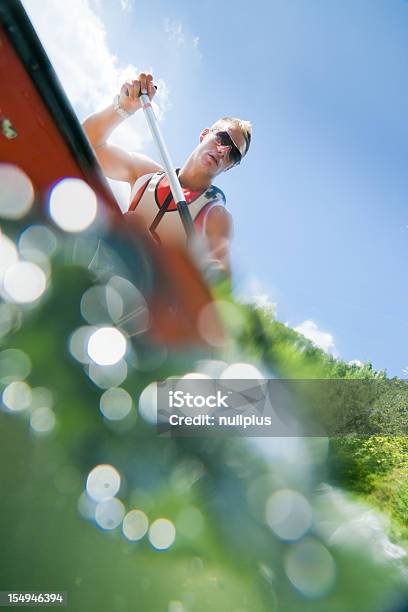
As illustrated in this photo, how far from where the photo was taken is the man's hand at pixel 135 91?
5.28 ft

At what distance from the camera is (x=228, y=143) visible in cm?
157

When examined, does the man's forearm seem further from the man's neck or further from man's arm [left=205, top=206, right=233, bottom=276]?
man's arm [left=205, top=206, right=233, bottom=276]

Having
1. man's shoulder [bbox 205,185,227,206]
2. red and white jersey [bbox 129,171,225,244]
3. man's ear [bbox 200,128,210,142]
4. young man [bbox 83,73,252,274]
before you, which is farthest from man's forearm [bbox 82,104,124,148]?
man's shoulder [bbox 205,185,227,206]

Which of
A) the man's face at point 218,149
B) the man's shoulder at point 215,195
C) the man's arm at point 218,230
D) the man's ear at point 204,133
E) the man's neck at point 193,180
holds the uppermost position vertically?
the man's ear at point 204,133

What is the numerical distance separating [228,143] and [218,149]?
0.15 feet

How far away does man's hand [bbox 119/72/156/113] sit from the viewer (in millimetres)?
1609

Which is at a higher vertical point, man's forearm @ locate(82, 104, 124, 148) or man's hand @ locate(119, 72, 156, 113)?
man's hand @ locate(119, 72, 156, 113)

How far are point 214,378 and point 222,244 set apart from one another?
0.87 metres

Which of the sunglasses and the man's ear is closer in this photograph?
the sunglasses

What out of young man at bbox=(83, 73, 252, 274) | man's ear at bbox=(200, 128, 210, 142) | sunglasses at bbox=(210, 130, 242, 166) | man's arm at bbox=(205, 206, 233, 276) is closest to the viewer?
man's arm at bbox=(205, 206, 233, 276)

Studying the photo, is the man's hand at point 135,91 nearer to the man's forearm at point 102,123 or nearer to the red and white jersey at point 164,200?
the man's forearm at point 102,123

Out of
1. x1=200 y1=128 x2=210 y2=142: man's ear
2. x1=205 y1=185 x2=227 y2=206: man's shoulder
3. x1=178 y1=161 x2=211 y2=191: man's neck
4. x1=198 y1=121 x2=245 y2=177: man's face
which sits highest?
x1=200 y1=128 x2=210 y2=142: man's ear

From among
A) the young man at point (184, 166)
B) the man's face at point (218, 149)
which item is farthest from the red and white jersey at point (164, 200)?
the man's face at point (218, 149)

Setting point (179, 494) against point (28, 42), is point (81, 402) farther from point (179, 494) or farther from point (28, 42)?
point (28, 42)
